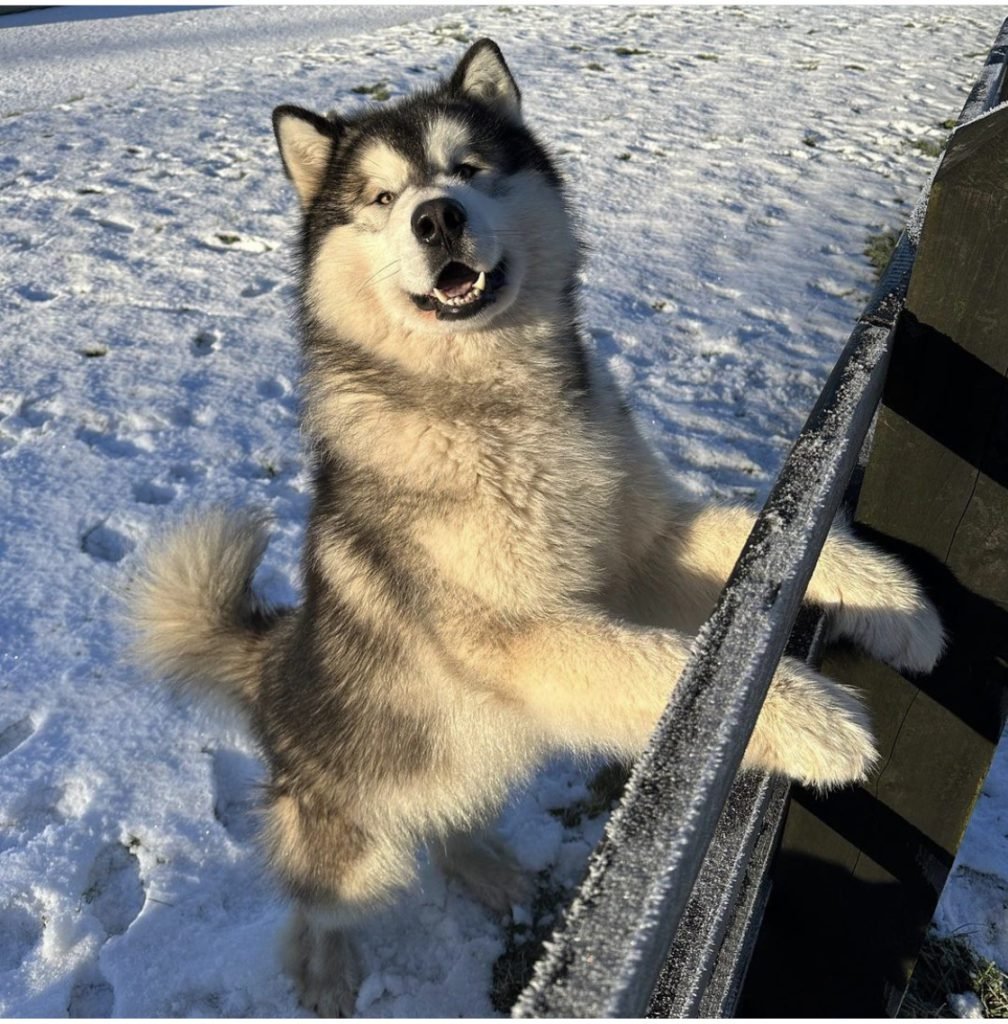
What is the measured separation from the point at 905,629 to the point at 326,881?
4.71 feet

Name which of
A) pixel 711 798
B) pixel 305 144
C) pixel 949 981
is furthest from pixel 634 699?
pixel 305 144

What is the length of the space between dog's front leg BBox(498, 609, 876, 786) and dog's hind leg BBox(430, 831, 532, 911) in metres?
0.69

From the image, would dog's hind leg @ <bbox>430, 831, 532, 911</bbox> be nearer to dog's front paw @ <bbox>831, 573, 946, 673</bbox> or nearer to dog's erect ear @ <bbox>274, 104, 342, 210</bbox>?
dog's front paw @ <bbox>831, 573, 946, 673</bbox>

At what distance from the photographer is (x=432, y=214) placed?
1.79 meters

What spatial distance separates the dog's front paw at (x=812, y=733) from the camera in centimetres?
136

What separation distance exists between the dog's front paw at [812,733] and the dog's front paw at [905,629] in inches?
6.7

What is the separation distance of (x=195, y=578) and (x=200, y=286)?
3243 millimetres

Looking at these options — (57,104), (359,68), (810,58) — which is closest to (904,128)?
(810,58)

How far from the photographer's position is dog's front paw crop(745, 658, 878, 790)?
53.5 inches

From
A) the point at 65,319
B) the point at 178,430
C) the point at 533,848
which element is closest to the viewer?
the point at 533,848

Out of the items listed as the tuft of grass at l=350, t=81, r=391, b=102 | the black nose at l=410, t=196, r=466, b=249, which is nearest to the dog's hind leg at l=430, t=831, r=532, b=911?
the black nose at l=410, t=196, r=466, b=249

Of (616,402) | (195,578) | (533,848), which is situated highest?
(616,402)

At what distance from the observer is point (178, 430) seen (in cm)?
376

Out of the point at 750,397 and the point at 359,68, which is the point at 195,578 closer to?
the point at 750,397
